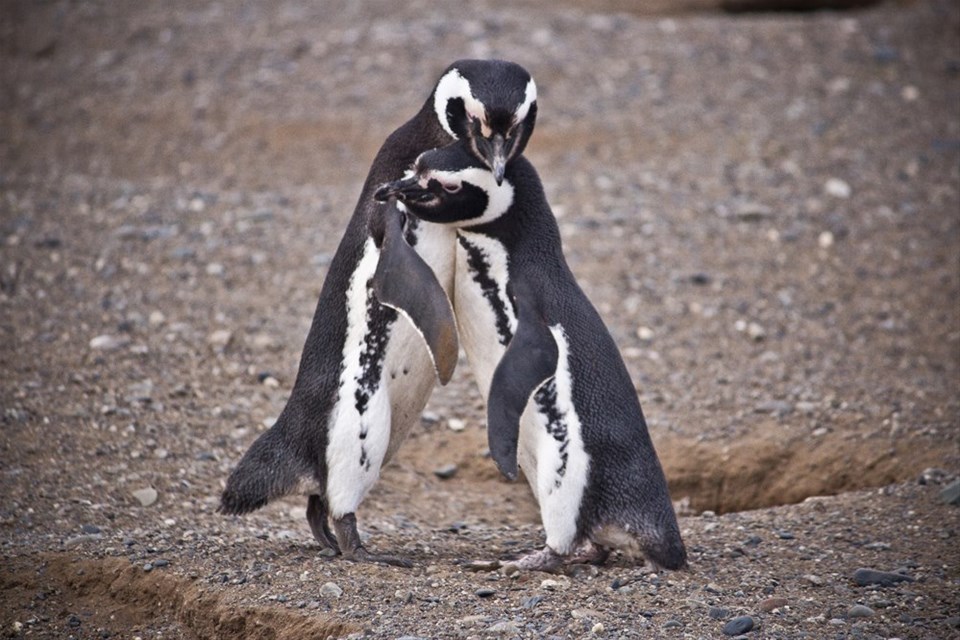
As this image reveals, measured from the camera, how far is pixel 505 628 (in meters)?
2.97

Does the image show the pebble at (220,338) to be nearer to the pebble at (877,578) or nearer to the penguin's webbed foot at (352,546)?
the penguin's webbed foot at (352,546)

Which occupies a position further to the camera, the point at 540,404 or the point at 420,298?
the point at 540,404

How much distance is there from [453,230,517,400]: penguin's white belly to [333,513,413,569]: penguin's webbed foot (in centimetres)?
53

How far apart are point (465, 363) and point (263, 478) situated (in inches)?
66.4

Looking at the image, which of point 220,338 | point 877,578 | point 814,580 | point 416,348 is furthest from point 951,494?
point 220,338

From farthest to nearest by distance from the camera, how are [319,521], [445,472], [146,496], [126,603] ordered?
[445,472]
[146,496]
[319,521]
[126,603]

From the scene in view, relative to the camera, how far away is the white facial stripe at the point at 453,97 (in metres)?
3.18

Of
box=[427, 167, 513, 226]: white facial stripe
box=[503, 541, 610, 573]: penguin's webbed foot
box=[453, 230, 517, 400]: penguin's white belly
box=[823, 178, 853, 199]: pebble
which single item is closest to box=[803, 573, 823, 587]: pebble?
box=[503, 541, 610, 573]: penguin's webbed foot

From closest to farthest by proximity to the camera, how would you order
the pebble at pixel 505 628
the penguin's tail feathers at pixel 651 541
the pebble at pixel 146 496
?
the pebble at pixel 505 628 → the penguin's tail feathers at pixel 651 541 → the pebble at pixel 146 496

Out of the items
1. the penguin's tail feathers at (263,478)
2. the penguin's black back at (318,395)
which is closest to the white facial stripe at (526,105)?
the penguin's black back at (318,395)

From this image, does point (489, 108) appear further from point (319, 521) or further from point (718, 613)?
point (718, 613)

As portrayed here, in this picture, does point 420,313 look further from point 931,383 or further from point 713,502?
point 931,383

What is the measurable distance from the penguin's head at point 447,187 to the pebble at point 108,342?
2.04m

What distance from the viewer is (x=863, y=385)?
193 inches
